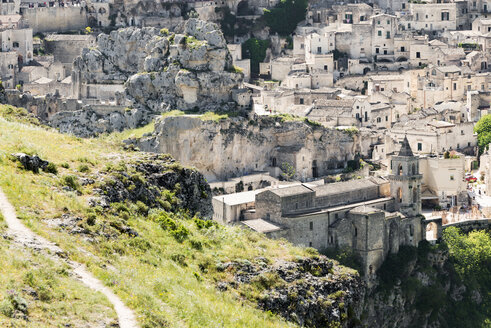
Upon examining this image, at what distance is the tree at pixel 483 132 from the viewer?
74938 mm

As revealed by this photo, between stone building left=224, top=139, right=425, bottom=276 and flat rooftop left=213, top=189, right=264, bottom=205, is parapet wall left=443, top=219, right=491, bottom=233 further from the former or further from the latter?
flat rooftop left=213, top=189, right=264, bottom=205

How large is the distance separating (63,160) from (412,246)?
1362 inches

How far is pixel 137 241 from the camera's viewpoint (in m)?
25.2

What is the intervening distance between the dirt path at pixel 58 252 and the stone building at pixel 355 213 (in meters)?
29.5

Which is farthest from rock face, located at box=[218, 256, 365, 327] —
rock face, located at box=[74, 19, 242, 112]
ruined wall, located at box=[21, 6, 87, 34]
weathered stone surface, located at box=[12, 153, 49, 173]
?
ruined wall, located at box=[21, 6, 87, 34]

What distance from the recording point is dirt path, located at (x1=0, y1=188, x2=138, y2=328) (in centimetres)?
1985

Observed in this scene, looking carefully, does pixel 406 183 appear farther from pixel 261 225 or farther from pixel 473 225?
pixel 261 225

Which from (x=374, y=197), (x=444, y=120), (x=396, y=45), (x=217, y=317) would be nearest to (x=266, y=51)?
(x=396, y=45)

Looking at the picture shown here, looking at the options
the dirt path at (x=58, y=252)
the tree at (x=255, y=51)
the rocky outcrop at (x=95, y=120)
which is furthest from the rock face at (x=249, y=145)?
the dirt path at (x=58, y=252)

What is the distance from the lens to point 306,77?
3187 inches

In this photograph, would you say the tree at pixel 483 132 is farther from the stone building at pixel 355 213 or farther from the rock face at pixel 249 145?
the stone building at pixel 355 213

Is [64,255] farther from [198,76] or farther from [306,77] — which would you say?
[306,77]

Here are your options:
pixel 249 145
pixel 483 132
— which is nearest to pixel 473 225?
pixel 483 132

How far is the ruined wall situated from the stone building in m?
40.3
